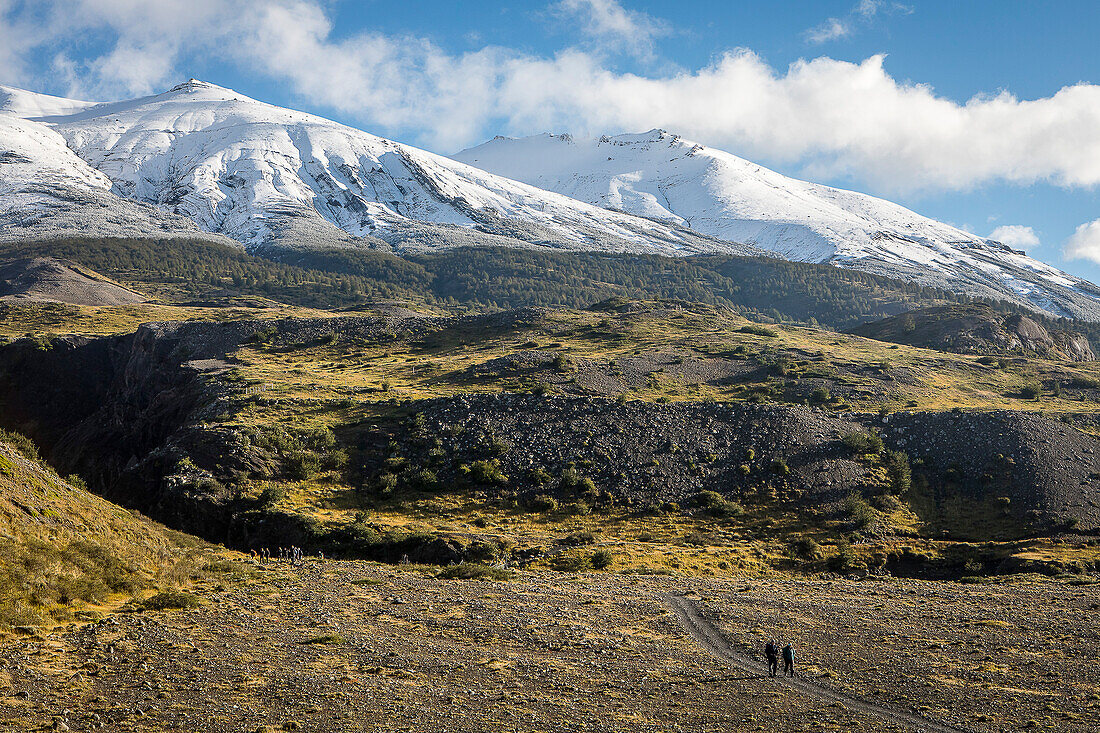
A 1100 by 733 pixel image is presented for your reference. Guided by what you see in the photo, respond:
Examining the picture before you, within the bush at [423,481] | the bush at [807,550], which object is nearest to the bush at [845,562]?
the bush at [807,550]

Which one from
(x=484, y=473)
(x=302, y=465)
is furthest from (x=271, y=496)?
(x=484, y=473)

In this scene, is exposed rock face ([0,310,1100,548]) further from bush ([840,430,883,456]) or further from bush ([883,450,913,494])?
bush ([883,450,913,494])

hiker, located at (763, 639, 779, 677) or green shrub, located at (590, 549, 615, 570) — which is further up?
hiker, located at (763, 639, 779, 677)

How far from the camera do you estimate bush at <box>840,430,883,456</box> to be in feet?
171

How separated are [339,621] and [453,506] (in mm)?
21128

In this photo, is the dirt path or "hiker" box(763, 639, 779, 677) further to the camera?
"hiker" box(763, 639, 779, 677)

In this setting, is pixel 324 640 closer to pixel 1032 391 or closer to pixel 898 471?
pixel 898 471

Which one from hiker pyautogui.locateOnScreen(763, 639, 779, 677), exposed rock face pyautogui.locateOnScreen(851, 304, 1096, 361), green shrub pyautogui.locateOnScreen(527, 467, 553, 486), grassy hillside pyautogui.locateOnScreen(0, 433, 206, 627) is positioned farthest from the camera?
exposed rock face pyautogui.locateOnScreen(851, 304, 1096, 361)

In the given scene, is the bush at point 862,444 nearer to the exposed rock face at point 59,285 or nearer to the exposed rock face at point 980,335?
the exposed rock face at point 980,335

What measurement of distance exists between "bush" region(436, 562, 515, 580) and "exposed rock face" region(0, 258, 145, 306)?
5354 inches

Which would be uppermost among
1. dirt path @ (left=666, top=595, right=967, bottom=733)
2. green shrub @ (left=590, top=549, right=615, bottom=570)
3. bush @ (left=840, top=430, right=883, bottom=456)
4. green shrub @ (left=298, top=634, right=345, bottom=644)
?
bush @ (left=840, top=430, right=883, bottom=456)

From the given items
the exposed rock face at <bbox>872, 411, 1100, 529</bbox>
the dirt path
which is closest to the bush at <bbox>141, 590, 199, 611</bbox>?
the dirt path

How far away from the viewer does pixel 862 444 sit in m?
52.3

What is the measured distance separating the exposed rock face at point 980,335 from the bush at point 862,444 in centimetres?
6774
